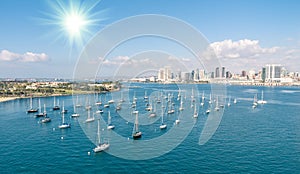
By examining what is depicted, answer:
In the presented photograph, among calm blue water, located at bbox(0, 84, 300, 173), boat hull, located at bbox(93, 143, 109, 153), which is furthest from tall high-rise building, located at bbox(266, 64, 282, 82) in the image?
boat hull, located at bbox(93, 143, 109, 153)

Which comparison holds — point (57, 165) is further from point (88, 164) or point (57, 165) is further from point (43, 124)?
point (43, 124)

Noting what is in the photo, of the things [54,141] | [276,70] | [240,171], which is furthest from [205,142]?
[276,70]

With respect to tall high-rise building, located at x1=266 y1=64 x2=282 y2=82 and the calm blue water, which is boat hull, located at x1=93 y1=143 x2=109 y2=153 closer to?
the calm blue water

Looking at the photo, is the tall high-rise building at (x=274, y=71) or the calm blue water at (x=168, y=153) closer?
the calm blue water at (x=168, y=153)

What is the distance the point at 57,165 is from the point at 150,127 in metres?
14.9

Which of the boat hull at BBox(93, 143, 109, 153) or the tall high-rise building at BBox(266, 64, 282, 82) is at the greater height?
the tall high-rise building at BBox(266, 64, 282, 82)

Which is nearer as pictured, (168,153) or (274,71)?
(168,153)

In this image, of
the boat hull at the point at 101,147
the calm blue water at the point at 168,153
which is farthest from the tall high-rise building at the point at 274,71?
the boat hull at the point at 101,147

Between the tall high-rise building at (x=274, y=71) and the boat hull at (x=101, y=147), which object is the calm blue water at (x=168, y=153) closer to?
the boat hull at (x=101, y=147)

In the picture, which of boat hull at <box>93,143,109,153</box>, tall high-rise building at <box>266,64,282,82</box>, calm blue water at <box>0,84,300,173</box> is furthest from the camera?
tall high-rise building at <box>266,64,282,82</box>

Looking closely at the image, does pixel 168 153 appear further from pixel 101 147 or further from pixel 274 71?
pixel 274 71

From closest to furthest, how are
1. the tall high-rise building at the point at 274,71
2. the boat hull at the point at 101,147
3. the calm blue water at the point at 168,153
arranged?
the calm blue water at the point at 168,153 < the boat hull at the point at 101,147 < the tall high-rise building at the point at 274,71

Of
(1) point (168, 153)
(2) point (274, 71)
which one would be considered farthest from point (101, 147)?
(2) point (274, 71)

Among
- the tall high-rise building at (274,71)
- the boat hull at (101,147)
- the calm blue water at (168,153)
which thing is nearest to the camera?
the calm blue water at (168,153)
